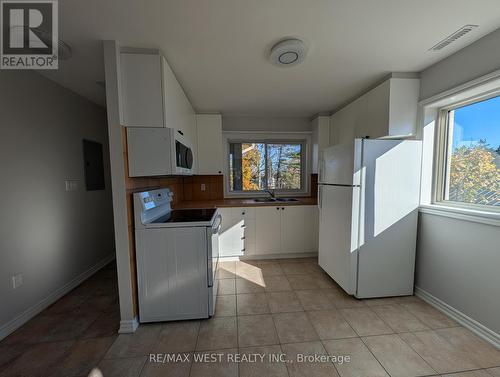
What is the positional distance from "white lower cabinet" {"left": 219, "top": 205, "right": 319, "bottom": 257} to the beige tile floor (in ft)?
2.78

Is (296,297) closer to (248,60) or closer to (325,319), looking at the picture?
(325,319)

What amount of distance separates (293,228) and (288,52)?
226 cm

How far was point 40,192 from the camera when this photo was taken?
2.02m

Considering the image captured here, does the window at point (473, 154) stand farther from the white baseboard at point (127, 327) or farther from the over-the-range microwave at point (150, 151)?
the white baseboard at point (127, 327)

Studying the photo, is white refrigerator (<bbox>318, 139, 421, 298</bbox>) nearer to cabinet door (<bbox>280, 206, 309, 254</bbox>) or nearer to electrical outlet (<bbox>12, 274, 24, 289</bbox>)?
cabinet door (<bbox>280, 206, 309, 254</bbox>)

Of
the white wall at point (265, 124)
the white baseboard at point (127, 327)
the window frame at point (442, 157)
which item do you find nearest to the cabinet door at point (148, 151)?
the white baseboard at point (127, 327)

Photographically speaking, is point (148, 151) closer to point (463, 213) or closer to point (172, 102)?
point (172, 102)

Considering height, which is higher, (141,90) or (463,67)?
(463,67)

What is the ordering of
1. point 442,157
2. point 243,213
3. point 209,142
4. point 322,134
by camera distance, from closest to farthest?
1. point 442,157
2. point 243,213
3. point 209,142
4. point 322,134

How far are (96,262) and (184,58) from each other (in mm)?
2831

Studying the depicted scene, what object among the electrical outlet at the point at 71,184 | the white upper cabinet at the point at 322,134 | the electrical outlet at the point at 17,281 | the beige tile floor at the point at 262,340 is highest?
the white upper cabinet at the point at 322,134

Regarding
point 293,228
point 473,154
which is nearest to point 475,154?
point 473,154

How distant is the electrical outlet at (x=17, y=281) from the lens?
5.74 feet

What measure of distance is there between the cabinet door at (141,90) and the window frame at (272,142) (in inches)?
74.3
